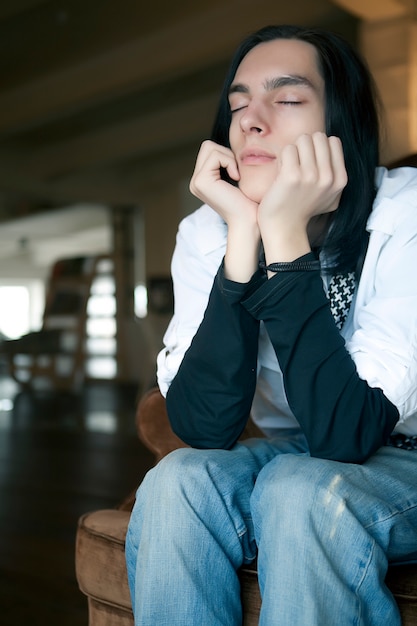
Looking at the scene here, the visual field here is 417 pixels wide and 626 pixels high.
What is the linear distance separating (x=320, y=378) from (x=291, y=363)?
0.05 meters

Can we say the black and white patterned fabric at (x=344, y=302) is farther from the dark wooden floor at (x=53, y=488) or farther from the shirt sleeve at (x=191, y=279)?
the dark wooden floor at (x=53, y=488)

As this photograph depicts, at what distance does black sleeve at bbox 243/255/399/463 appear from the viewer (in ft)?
3.33

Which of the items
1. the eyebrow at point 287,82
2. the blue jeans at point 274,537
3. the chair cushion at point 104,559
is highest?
the eyebrow at point 287,82

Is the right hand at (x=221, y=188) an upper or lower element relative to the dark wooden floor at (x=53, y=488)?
upper

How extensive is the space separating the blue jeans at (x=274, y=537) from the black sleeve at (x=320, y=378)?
0.04 metres

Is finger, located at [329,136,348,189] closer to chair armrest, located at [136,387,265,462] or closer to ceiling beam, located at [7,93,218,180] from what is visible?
chair armrest, located at [136,387,265,462]

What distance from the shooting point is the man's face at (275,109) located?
4.01 feet

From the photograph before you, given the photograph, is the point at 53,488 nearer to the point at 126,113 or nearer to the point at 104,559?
the point at 104,559

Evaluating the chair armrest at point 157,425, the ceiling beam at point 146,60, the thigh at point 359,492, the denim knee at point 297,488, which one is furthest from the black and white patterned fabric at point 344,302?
the ceiling beam at point 146,60

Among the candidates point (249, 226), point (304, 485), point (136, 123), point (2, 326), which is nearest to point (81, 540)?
point (304, 485)

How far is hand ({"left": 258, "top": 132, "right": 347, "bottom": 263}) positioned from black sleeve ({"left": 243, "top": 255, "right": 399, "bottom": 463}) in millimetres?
66

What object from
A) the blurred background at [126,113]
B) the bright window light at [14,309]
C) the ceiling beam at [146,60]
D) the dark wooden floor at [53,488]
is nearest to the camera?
the dark wooden floor at [53,488]

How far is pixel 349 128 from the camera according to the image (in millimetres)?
1262

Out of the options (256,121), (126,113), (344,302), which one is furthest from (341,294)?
(126,113)
